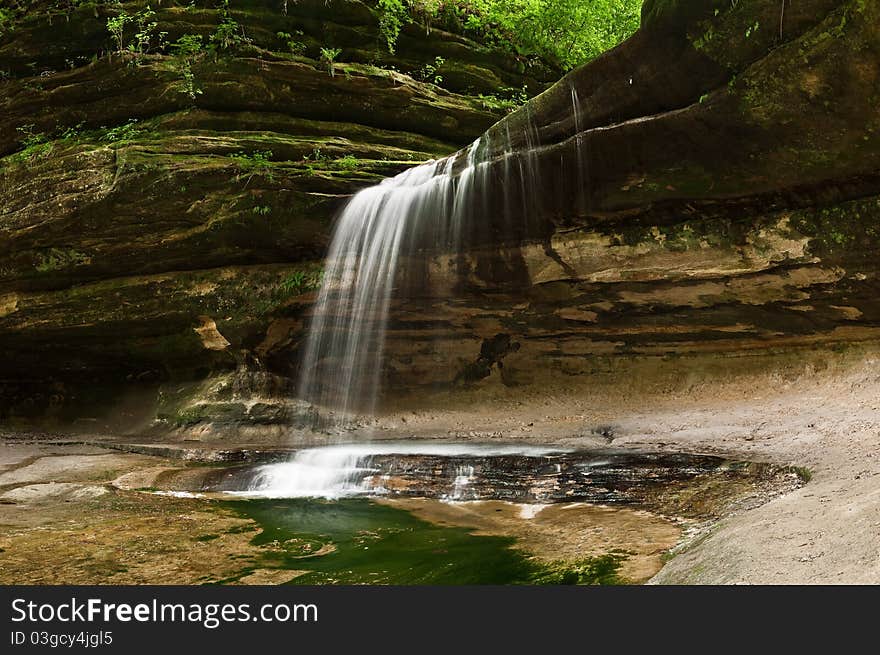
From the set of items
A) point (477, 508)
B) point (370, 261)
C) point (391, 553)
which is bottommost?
point (477, 508)

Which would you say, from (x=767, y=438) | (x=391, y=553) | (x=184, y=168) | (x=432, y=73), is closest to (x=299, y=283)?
(x=184, y=168)

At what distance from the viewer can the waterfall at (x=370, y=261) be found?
430 inches

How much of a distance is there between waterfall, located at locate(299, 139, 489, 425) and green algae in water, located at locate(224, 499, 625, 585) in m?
5.45

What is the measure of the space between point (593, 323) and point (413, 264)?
325cm

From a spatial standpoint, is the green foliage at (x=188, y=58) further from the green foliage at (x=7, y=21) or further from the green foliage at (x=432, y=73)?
the green foliage at (x=432, y=73)

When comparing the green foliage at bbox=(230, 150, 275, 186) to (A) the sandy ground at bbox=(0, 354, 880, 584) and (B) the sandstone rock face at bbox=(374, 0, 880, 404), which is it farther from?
(A) the sandy ground at bbox=(0, 354, 880, 584)

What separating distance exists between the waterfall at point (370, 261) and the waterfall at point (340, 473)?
3.34m

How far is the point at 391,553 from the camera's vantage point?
5.23 metres

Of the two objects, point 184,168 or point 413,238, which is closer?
point 413,238

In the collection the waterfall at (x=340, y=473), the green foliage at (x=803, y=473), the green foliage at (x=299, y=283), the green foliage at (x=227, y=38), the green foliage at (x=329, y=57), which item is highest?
the green foliage at (x=227, y=38)

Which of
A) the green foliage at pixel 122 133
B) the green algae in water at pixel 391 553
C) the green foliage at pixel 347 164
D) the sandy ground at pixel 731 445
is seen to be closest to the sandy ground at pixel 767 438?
the sandy ground at pixel 731 445

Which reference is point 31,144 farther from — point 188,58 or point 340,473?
point 340,473

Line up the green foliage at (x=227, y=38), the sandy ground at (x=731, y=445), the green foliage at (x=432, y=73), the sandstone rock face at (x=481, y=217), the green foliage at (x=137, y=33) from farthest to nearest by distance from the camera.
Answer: the green foliage at (x=432, y=73), the green foliage at (x=137, y=33), the green foliage at (x=227, y=38), the sandstone rock face at (x=481, y=217), the sandy ground at (x=731, y=445)

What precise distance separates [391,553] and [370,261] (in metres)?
7.16
